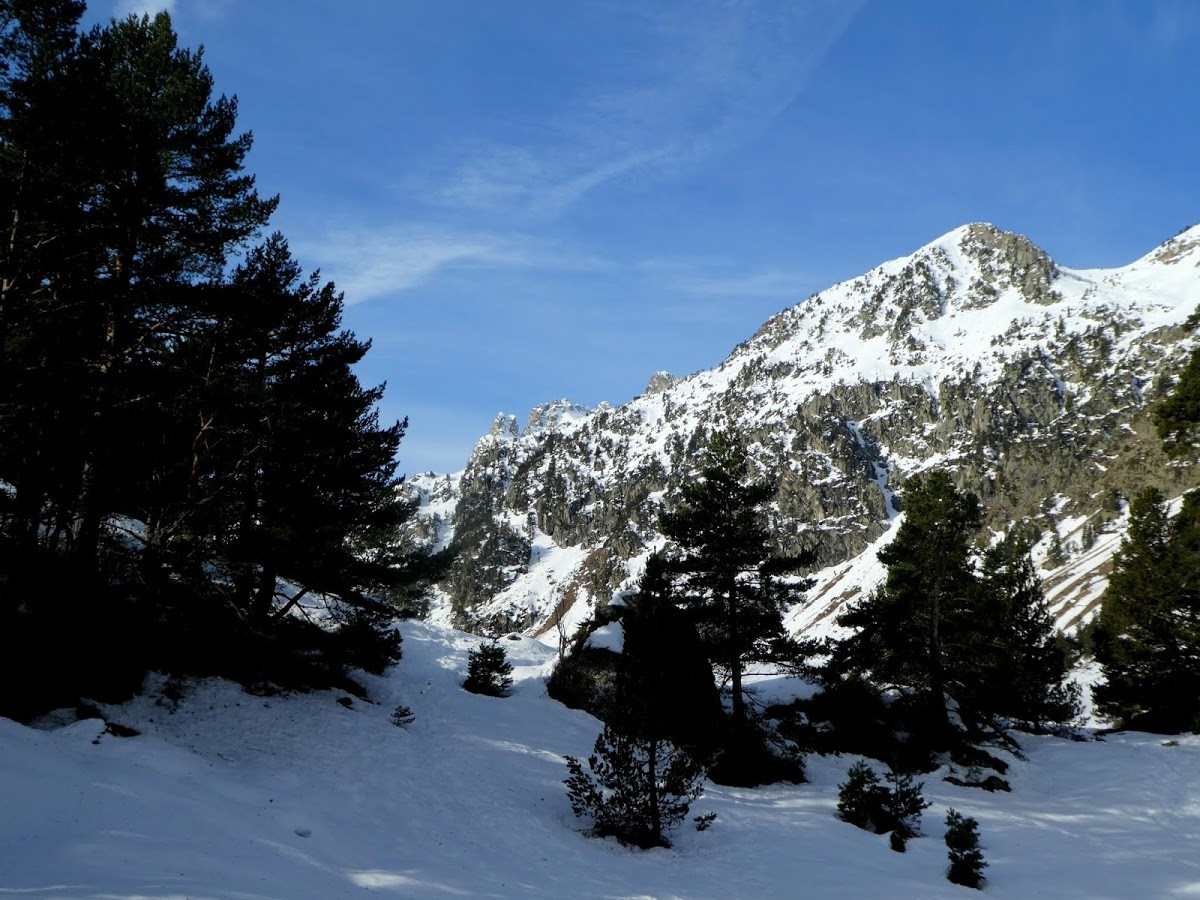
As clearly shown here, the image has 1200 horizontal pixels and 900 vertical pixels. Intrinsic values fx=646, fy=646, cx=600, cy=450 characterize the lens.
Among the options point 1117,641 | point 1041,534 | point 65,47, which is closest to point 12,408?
point 65,47

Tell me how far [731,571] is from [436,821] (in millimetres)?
11856

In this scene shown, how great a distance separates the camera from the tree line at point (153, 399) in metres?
12.3

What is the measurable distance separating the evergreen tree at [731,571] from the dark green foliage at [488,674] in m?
8.91

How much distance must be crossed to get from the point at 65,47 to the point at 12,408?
743cm

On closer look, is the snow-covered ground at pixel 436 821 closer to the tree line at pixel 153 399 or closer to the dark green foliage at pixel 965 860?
the dark green foliage at pixel 965 860

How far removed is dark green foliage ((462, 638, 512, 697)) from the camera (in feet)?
84.0

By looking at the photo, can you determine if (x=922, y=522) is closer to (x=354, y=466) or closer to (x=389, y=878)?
(x=354, y=466)

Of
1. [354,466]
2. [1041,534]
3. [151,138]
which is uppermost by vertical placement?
[1041,534]

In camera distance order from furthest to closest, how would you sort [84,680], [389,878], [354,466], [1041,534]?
[1041,534]
[354,466]
[84,680]
[389,878]

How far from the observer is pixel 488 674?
2583cm

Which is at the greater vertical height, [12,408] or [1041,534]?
[1041,534]

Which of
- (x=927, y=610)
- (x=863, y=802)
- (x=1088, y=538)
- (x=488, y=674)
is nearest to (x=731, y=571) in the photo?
(x=863, y=802)

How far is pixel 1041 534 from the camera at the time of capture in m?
160

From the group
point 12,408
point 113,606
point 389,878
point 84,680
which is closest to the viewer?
point 389,878
